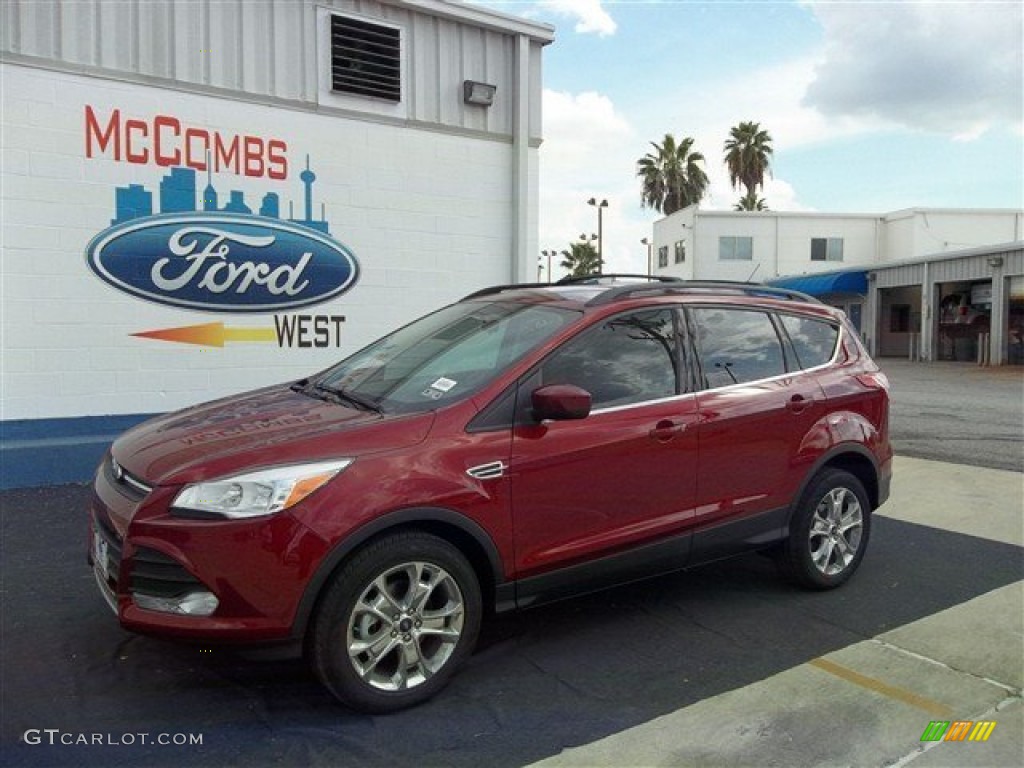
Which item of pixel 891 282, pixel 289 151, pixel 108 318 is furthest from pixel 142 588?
pixel 891 282

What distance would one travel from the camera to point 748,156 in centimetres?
5238

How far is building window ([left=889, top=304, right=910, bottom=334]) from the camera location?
3278 centimetres

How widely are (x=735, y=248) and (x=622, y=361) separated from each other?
3825cm

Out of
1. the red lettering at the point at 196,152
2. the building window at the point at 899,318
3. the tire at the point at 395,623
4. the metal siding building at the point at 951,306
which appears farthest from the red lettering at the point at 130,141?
the building window at the point at 899,318

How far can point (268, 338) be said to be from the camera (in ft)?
25.7

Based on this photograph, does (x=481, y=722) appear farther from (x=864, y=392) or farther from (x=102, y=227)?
(x=102, y=227)

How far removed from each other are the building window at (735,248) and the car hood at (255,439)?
38.5m

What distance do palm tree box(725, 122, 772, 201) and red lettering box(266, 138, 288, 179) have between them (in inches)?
1951

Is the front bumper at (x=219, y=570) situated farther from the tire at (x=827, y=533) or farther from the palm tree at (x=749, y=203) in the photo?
the palm tree at (x=749, y=203)

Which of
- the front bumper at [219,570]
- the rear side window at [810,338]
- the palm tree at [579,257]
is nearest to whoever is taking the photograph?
the front bumper at [219,570]

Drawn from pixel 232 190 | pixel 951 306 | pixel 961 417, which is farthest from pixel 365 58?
pixel 951 306

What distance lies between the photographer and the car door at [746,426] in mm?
Answer: 4043

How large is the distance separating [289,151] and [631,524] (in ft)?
19.1

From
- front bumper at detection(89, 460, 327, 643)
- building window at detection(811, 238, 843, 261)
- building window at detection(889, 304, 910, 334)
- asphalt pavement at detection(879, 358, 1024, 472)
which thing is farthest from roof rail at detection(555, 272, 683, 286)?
building window at detection(811, 238, 843, 261)
